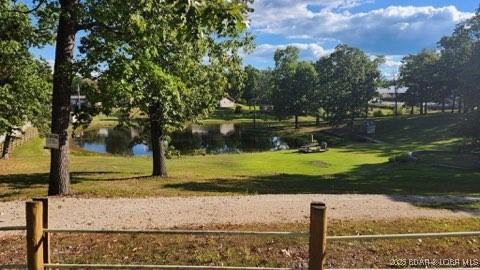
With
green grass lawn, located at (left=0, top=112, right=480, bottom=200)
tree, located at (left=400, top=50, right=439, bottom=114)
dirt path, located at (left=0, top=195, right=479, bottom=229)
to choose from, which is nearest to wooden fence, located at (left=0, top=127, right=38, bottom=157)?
green grass lawn, located at (left=0, top=112, right=480, bottom=200)

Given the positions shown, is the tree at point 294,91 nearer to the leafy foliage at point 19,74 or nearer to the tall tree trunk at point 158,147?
the leafy foliage at point 19,74

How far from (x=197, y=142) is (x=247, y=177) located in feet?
135

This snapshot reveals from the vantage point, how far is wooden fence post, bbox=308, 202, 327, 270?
5664mm

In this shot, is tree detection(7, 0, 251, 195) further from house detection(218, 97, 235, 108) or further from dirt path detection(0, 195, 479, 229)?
house detection(218, 97, 235, 108)

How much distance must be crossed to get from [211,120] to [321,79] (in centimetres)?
2657

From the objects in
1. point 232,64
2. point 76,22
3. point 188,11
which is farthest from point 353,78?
point 188,11

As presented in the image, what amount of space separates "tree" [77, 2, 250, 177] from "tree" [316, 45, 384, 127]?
206 feet

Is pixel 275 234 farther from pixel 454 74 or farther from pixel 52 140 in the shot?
pixel 454 74

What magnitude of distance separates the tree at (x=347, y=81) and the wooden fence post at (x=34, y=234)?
79.4m

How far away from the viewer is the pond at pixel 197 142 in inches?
2192

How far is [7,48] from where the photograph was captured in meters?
20.4

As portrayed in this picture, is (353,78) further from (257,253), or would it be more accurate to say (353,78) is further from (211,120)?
(257,253)

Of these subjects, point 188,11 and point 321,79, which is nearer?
point 188,11

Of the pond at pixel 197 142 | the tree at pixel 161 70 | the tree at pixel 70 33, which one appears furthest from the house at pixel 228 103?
the tree at pixel 70 33
